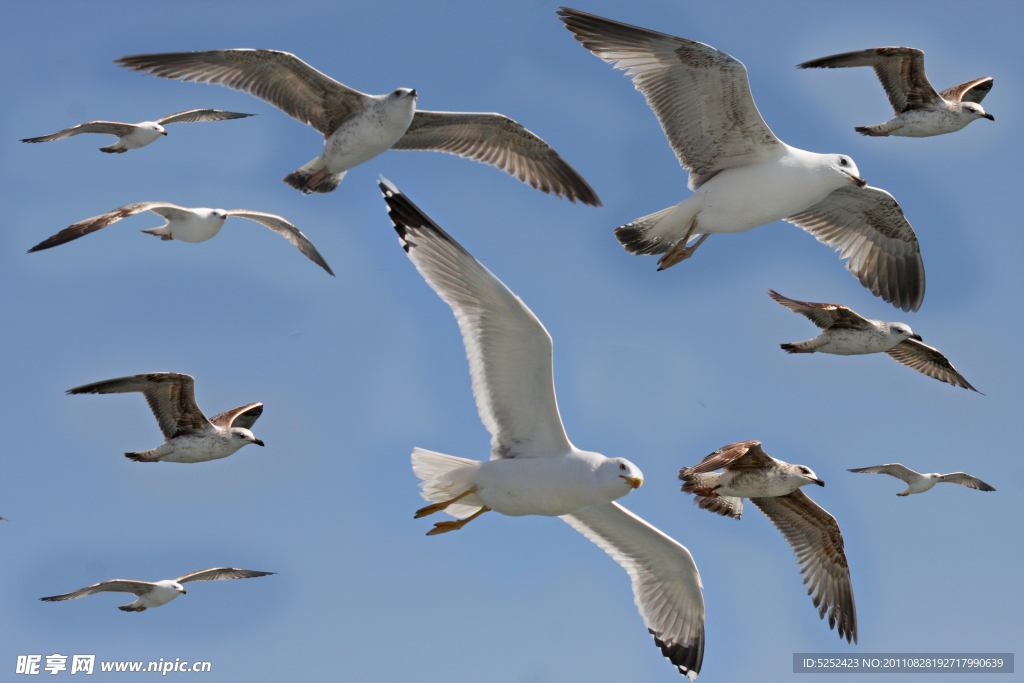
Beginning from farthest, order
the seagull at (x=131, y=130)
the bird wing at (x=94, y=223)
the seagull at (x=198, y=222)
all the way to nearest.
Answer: the seagull at (x=131, y=130) → the seagull at (x=198, y=222) → the bird wing at (x=94, y=223)

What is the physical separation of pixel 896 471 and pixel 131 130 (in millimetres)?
10723

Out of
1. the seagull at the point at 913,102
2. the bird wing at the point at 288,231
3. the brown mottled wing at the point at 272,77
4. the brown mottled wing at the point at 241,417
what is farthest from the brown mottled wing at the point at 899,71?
the brown mottled wing at the point at 241,417

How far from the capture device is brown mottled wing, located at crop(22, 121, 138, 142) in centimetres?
1290

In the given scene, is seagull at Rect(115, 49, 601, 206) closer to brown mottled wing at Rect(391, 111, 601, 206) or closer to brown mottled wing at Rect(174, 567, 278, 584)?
brown mottled wing at Rect(391, 111, 601, 206)

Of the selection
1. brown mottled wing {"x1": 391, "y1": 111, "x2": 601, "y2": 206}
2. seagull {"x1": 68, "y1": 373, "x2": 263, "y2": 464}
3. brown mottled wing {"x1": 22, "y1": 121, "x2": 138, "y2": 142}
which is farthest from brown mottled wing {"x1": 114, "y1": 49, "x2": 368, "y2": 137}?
seagull {"x1": 68, "y1": 373, "x2": 263, "y2": 464}

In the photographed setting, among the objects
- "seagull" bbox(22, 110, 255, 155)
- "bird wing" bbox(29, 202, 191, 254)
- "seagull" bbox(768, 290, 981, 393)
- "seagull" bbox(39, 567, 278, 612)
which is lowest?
"seagull" bbox(39, 567, 278, 612)

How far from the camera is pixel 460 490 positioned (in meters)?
7.48

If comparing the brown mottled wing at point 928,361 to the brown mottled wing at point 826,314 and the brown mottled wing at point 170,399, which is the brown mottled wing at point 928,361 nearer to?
the brown mottled wing at point 826,314

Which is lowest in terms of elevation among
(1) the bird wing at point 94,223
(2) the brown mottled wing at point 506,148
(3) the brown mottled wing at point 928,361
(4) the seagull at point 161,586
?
(4) the seagull at point 161,586

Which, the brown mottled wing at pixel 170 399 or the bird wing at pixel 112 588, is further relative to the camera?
the bird wing at pixel 112 588

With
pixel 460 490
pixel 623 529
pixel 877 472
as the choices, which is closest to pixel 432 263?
pixel 460 490

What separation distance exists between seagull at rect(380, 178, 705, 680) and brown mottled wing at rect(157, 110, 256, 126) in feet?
26.7

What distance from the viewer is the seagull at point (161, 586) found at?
13219mm

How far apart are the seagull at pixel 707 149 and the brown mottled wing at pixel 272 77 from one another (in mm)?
3287
